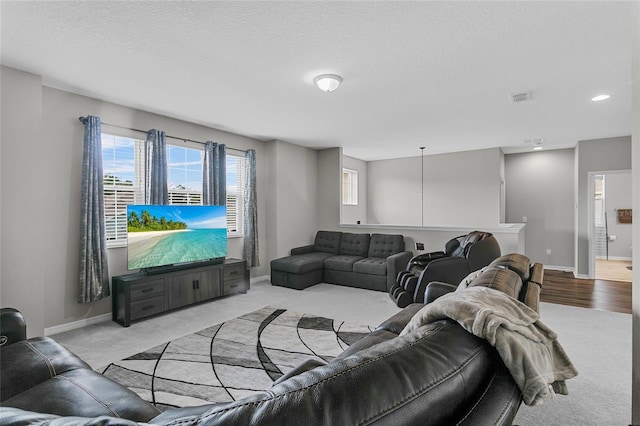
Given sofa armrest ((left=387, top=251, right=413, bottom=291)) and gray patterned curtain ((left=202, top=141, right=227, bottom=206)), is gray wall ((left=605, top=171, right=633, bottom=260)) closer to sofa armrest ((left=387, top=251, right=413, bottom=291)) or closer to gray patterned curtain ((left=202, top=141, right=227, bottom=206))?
sofa armrest ((left=387, top=251, right=413, bottom=291))

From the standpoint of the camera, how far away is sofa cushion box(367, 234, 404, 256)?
5504mm

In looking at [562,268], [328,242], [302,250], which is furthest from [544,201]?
[302,250]

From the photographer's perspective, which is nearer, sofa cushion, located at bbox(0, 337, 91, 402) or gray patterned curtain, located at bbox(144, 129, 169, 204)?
sofa cushion, located at bbox(0, 337, 91, 402)

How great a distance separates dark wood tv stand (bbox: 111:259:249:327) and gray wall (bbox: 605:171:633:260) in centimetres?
899

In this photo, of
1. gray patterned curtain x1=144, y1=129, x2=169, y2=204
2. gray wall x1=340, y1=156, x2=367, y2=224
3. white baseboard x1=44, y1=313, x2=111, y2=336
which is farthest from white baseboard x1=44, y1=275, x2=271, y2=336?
gray wall x1=340, y1=156, x2=367, y2=224

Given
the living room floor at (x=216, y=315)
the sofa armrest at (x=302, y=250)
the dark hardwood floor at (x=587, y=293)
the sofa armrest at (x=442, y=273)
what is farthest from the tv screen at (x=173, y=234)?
the dark hardwood floor at (x=587, y=293)

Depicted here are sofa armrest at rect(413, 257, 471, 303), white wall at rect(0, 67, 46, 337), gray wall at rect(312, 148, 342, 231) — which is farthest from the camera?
gray wall at rect(312, 148, 342, 231)

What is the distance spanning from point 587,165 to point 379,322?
17.6ft

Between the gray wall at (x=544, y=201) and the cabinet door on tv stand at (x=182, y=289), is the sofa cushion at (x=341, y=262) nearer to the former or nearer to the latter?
the cabinet door on tv stand at (x=182, y=289)

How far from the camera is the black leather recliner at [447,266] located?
3.59m

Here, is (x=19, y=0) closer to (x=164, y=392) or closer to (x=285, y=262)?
(x=164, y=392)

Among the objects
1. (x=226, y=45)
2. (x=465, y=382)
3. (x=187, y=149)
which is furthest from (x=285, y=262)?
(x=465, y=382)

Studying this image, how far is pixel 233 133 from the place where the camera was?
529 centimetres

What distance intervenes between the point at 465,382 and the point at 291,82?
3.02 meters
